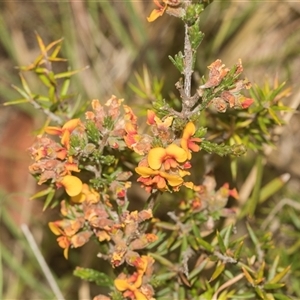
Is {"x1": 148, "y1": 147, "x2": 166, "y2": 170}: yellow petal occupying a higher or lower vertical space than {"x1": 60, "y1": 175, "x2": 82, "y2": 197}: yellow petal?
higher

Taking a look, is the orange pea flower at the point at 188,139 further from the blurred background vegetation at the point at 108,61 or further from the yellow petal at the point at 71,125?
the blurred background vegetation at the point at 108,61

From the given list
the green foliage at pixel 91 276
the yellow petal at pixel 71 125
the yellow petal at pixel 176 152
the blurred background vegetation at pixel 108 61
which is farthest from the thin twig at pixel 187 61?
the blurred background vegetation at pixel 108 61

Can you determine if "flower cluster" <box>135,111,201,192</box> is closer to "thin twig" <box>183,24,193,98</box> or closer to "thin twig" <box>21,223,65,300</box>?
→ "thin twig" <box>183,24,193,98</box>

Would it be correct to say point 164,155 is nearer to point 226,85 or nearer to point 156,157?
point 156,157

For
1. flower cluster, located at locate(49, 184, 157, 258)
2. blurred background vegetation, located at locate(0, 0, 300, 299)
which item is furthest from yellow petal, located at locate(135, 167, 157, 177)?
blurred background vegetation, located at locate(0, 0, 300, 299)

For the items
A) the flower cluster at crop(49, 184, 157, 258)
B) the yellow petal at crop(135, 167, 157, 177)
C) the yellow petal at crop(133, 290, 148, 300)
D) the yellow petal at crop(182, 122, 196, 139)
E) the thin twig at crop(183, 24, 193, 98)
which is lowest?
the yellow petal at crop(133, 290, 148, 300)

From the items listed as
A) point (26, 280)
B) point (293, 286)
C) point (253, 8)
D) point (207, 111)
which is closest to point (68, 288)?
point (26, 280)

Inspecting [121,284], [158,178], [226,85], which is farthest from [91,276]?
[226,85]
